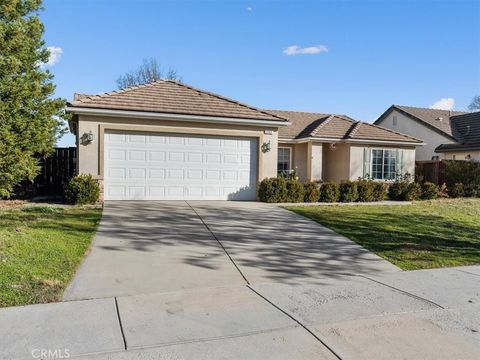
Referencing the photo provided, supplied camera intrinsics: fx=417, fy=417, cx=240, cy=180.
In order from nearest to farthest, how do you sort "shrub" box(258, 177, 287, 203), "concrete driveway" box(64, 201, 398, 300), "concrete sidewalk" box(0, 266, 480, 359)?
"concrete sidewalk" box(0, 266, 480, 359) < "concrete driveway" box(64, 201, 398, 300) < "shrub" box(258, 177, 287, 203)

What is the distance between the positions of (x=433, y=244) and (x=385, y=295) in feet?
12.9

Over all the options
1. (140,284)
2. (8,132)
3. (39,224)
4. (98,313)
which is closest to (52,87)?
(8,132)

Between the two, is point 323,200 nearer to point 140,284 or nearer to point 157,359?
point 140,284

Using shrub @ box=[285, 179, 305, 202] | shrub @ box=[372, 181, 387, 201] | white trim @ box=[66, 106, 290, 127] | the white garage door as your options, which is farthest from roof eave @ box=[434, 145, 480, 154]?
A: the white garage door

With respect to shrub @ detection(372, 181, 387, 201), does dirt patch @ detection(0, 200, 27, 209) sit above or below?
below

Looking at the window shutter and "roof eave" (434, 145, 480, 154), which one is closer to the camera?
the window shutter

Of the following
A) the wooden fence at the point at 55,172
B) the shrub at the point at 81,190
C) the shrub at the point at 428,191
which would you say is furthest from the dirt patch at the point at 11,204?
the shrub at the point at 428,191

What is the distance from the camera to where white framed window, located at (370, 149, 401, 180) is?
2067 cm

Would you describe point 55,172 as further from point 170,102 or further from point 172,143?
point 170,102

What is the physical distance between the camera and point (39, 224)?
9266mm

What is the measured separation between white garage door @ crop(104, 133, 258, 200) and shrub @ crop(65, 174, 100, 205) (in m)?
0.92

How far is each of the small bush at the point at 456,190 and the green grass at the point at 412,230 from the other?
4459mm

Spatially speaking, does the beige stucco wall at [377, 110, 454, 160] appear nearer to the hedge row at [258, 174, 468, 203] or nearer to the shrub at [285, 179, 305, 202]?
the hedge row at [258, 174, 468, 203]

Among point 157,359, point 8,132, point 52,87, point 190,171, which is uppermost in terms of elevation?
point 52,87
